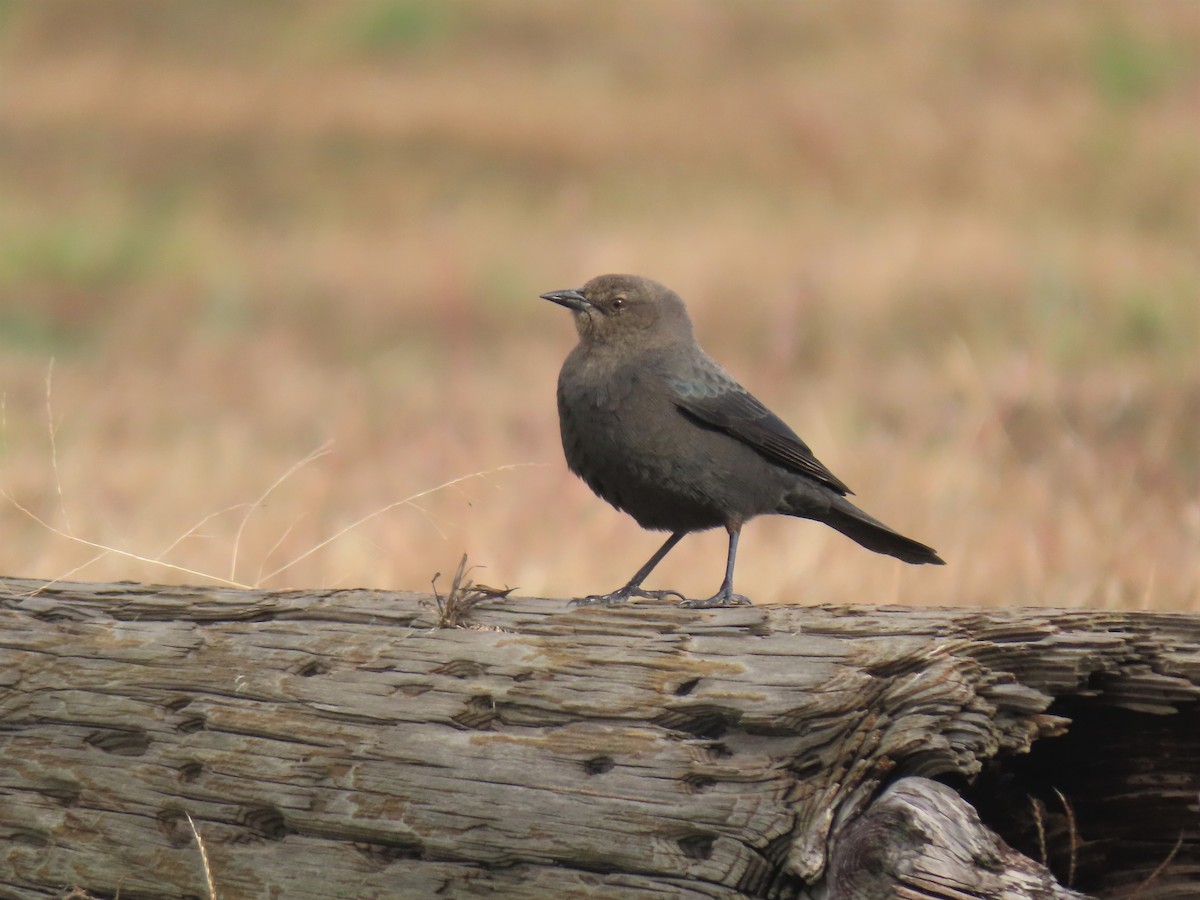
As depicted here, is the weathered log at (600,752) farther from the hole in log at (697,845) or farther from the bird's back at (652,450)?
the bird's back at (652,450)

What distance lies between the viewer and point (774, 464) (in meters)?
5.07

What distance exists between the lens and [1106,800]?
340 centimetres

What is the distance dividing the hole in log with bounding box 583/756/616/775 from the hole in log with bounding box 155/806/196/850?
0.92 m

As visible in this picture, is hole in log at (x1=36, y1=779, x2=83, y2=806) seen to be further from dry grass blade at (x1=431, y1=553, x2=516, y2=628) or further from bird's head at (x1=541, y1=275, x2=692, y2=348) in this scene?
bird's head at (x1=541, y1=275, x2=692, y2=348)

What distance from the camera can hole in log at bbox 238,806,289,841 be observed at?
132 inches

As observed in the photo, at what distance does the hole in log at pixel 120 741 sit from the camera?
3.52m

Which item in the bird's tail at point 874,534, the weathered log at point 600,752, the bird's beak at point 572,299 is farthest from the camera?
the bird's beak at point 572,299

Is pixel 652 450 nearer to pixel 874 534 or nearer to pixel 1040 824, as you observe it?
pixel 874 534

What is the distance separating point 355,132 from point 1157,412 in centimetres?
1494

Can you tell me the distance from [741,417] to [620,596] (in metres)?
0.76

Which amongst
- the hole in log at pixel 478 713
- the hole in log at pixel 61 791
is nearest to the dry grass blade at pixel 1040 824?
the hole in log at pixel 478 713

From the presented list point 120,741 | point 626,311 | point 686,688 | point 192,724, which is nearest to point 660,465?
point 626,311

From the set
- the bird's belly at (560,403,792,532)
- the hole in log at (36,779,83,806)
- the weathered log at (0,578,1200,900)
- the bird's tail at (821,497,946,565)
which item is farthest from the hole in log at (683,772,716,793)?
the bird's tail at (821,497,946,565)

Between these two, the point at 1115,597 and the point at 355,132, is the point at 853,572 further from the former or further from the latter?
the point at 355,132
